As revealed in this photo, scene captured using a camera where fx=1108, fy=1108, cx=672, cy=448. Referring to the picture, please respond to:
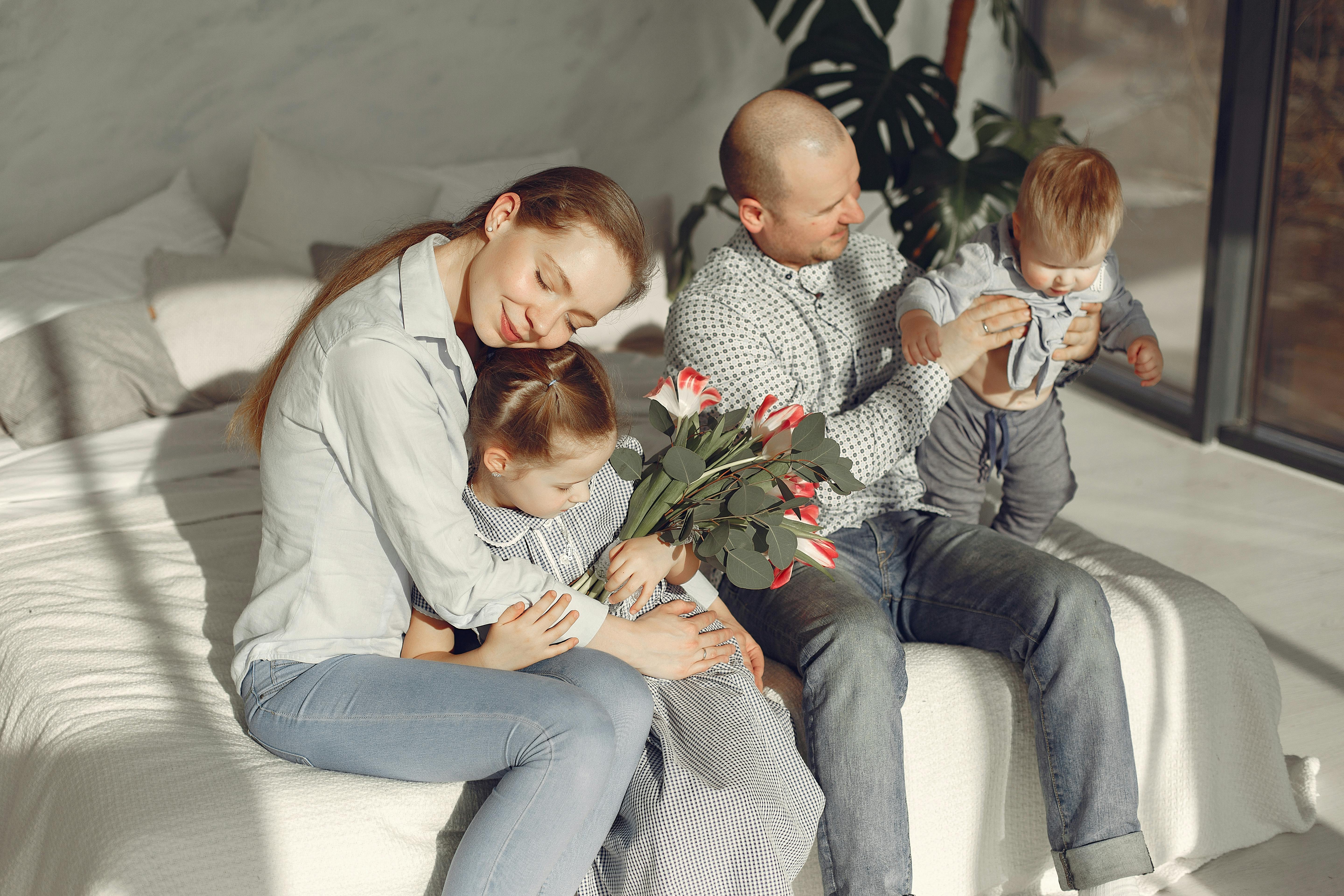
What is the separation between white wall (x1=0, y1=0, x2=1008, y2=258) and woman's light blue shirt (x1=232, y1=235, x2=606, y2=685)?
2.20 metres

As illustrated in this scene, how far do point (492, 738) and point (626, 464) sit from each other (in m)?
0.41

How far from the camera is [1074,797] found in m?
1.48

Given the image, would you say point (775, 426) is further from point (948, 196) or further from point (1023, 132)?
point (1023, 132)

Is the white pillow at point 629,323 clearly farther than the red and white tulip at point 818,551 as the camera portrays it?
Yes

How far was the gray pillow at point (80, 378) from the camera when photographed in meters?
2.38

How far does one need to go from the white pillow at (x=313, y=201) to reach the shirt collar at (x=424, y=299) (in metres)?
1.68

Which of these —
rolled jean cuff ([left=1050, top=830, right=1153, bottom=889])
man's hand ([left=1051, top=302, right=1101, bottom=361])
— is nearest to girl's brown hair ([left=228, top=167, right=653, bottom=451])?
man's hand ([left=1051, top=302, right=1101, bottom=361])

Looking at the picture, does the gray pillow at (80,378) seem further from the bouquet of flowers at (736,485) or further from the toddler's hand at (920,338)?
the toddler's hand at (920,338)

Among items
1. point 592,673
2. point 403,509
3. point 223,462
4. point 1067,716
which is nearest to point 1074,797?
point 1067,716

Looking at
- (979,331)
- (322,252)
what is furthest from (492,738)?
(322,252)

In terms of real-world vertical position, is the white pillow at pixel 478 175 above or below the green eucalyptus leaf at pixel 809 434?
below

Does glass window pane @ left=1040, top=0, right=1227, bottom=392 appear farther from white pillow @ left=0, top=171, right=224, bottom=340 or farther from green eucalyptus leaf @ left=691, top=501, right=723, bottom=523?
white pillow @ left=0, top=171, right=224, bottom=340

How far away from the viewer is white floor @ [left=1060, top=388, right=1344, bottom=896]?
170 centimetres

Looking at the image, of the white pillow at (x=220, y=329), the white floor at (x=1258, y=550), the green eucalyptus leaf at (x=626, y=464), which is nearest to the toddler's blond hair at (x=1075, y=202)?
the green eucalyptus leaf at (x=626, y=464)
